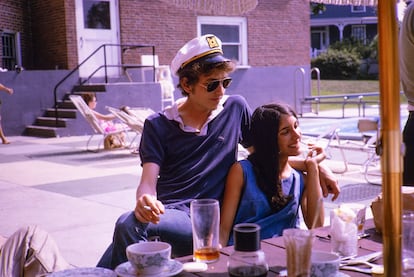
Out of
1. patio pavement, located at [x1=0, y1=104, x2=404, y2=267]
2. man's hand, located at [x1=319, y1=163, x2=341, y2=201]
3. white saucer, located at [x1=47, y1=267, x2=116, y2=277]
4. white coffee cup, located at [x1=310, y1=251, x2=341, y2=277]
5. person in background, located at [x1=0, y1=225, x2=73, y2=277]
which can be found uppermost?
man's hand, located at [x1=319, y1=163, x2=341, y2=201]

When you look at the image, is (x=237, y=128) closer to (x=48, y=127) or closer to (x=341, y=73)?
(x=48, y=127)

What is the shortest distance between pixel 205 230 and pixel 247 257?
285 millimetres

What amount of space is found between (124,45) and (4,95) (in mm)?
3381

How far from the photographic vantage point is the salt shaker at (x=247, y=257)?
1.79 m

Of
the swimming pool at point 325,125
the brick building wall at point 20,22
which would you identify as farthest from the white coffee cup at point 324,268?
the brick building wall at point 20,22

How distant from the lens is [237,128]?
3.05m

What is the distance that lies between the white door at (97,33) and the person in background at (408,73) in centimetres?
1332

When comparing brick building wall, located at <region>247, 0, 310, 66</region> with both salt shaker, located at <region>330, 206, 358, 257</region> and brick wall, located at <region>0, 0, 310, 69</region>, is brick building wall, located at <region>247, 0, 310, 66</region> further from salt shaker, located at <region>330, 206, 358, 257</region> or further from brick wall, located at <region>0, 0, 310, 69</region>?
salt shaker, located at <region>330, 206, 358, 257</region>

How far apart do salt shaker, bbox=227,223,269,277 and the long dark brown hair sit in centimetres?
96

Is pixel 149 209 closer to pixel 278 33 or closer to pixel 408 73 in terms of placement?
pixel 408 73

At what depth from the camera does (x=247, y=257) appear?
70.6 inches

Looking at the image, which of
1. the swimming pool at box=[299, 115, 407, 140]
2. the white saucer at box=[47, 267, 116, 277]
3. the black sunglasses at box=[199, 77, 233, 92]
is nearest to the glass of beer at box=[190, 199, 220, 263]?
the white saucer at box=[47, 267, 116, 277]

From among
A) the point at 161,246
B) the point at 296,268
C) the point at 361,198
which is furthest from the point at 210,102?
the point at 361,198

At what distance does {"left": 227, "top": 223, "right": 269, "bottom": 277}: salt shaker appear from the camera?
5.87ft
